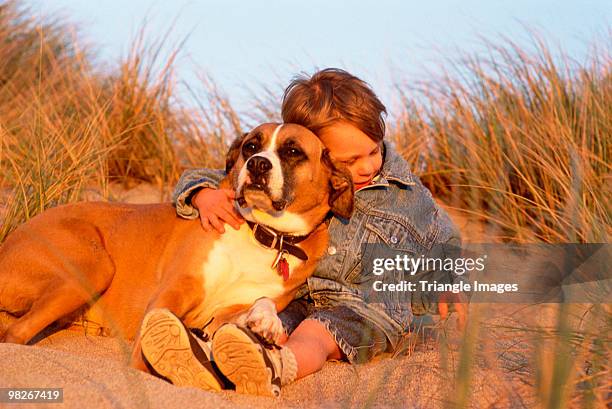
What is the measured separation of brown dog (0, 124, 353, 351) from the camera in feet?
12.2

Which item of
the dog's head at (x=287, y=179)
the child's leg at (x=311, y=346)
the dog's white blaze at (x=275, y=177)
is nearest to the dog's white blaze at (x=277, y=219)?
the dog's head at (x=287, y=179)

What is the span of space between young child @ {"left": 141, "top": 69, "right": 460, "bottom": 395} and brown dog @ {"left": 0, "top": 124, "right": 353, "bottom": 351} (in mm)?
130

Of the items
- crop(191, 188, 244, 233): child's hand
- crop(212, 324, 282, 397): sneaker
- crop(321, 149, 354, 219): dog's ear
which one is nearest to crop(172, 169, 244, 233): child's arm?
crop(191, 188, 244, 233): child's hand

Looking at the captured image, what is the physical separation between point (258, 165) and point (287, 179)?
0.64 ft

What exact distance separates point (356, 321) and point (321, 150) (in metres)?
0.88

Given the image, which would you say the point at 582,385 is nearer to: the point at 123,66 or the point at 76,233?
the point at 76,233

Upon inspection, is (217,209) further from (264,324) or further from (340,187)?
(264,324)

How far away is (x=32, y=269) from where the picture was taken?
4016 millimetres

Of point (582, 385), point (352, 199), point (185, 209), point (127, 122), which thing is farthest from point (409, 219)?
point (127, 122)

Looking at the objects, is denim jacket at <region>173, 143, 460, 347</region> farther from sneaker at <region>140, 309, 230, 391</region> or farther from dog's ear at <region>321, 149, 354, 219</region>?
sneaker at <region>140, 309, 230, 391</region>

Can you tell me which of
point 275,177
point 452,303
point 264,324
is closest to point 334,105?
point 275,177

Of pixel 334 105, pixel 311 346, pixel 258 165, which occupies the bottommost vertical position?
pixel 311 346

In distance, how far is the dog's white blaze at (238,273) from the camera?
3801mm

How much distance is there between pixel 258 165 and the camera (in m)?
3.61
